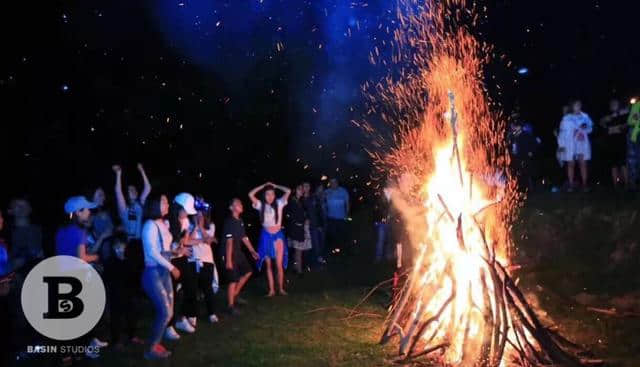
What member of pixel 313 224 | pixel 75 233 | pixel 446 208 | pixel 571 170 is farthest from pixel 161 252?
pixel 571 170

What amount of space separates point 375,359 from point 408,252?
7198 millimetres

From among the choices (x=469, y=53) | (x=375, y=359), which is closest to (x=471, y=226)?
(x=375, y=359)

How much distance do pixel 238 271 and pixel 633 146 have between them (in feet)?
25.9

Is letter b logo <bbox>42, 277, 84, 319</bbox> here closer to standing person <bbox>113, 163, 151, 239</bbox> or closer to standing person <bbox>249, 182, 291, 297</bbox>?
standing person <bbox>113, 163, 151, 239</bbox>

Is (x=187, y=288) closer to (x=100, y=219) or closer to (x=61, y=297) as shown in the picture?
(x=100, y=219)

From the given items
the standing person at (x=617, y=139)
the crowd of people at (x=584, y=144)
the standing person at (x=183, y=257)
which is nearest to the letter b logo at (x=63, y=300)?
the standing person at (x=183, y=257)

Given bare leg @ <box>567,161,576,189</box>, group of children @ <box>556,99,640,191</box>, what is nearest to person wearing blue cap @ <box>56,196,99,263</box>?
group of children @ <box>556,99,640,191</box>

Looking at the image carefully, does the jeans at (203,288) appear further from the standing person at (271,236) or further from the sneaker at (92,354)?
the standing person at (271,236)

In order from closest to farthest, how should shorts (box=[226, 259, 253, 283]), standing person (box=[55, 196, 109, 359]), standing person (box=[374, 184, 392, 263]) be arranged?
1. standing person (box=[55, 196, 109, 359])
2. shorts (box=[226, 259, 253, 283])
3. standing person (box=[374, 184, 392, 263])

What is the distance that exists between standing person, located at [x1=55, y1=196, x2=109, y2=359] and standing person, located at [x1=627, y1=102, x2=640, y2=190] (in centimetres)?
971

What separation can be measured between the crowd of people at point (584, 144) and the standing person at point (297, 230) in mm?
4943

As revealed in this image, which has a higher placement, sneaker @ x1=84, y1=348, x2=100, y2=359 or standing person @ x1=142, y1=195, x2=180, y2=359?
standing person @ x1=142, y1=195, x2=180, y2=359

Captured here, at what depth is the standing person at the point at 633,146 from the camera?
11.7 meters

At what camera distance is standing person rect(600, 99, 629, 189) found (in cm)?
1293
